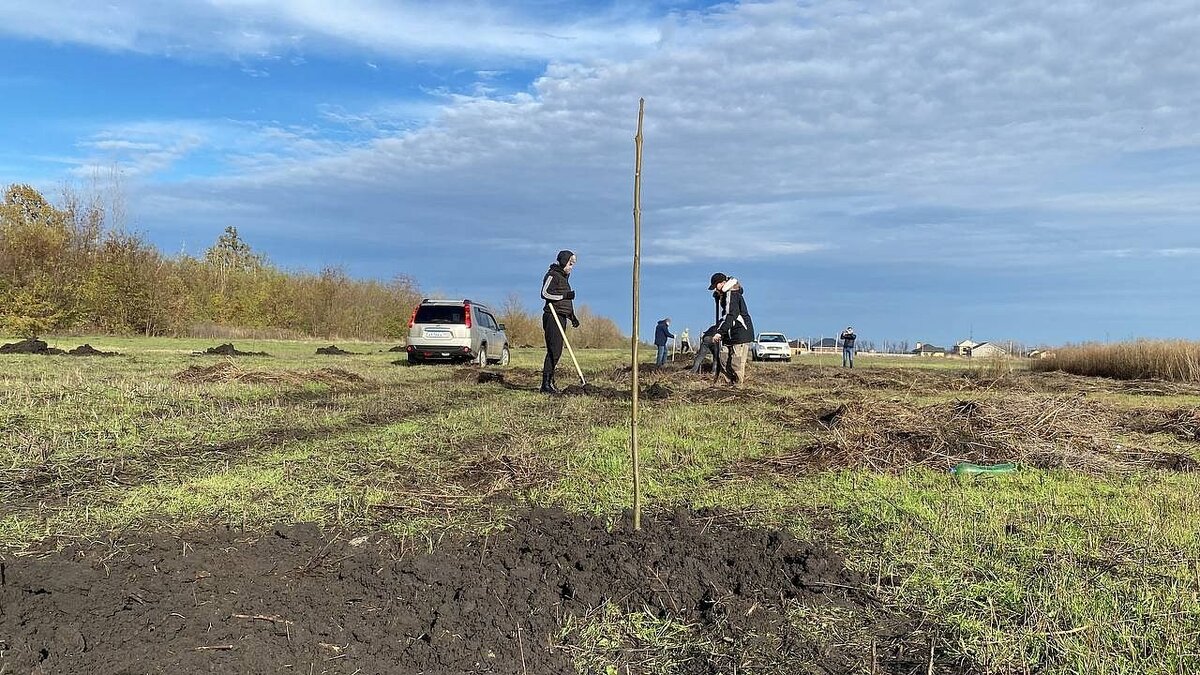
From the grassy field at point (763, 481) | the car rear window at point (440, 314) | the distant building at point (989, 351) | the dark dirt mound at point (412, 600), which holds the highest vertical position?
the car rear window at point (440, 314)

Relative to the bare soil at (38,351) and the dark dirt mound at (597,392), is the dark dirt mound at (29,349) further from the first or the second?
the dark dirt mound at (597,392)

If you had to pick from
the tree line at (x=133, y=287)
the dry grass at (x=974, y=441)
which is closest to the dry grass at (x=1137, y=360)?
the dry grass at (x=974, y=441)

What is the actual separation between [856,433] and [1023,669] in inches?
177

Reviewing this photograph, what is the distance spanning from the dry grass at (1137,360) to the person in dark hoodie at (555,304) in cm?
1632

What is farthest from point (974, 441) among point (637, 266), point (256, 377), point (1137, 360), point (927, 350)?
point (927, 350)

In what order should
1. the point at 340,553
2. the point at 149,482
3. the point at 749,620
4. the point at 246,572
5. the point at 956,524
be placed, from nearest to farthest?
the point at 749,620 → the point at 246,572 → the point at 340,553 → the point at 956,524 → the point at 149,482

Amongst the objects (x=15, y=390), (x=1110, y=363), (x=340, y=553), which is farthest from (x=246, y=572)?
(x=1110, y=363)

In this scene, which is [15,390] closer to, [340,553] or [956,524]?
[340,553]

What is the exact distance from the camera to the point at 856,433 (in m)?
7.00

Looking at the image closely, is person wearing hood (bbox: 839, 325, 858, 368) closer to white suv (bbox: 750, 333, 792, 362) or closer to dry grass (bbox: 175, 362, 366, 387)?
white suv (bbox: 750, 333, 792, 362)

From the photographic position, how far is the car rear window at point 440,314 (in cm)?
2017

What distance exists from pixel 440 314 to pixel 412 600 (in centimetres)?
1745

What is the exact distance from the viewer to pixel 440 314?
2025 cm

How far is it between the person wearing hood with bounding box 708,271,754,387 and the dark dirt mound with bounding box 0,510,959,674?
9057mm
